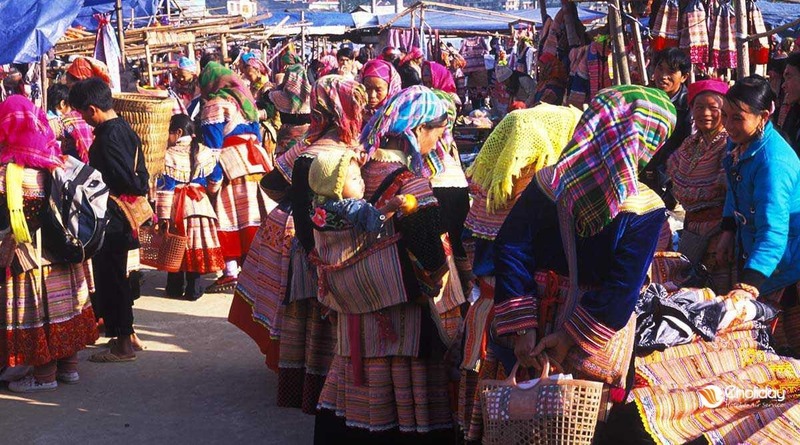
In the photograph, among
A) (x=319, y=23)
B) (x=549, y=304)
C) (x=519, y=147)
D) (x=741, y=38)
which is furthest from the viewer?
(x=319, y=23)

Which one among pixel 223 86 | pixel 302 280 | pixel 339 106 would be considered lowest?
pixel 302 280

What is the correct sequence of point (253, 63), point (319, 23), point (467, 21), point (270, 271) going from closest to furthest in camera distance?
point (270, 271)
point (253, 63)
point (467, 21)
point (319, 23)

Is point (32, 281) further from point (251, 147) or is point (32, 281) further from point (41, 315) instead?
point (251, 147)

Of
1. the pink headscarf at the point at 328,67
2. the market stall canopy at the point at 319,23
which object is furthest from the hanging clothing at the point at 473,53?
the pink headscarf at the point at 328,67

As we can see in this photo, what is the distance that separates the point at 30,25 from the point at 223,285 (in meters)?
3.40

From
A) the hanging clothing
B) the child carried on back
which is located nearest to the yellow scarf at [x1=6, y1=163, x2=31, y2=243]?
the child carried on back

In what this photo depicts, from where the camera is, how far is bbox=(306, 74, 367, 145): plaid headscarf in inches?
208

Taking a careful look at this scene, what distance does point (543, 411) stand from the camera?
319 cm

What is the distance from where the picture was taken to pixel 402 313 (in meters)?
Answer: 4.50

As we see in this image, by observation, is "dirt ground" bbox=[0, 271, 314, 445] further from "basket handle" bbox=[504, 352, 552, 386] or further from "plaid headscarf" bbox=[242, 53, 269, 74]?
"plaid headscarf" bbox=[242, 53, 269, 74]

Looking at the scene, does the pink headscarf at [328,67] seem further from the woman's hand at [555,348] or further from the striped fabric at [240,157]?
the woman's hand at [555,348]

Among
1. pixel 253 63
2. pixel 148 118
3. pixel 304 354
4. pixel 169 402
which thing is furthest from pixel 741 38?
pixel 253 63

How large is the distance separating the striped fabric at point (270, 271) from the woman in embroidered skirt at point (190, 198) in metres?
2.24

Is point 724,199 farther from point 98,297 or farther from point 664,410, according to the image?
point 98,297
